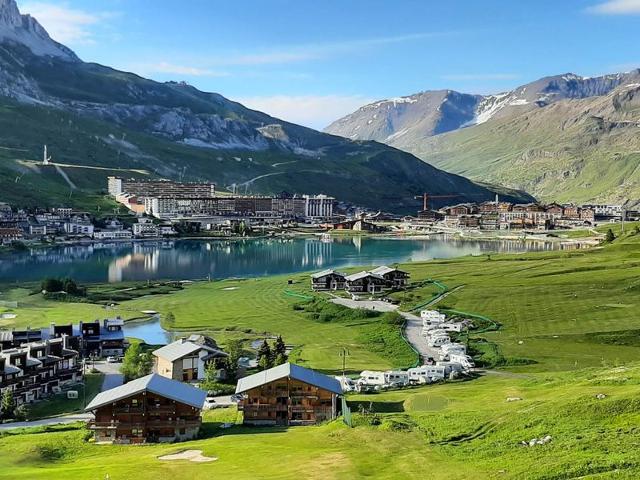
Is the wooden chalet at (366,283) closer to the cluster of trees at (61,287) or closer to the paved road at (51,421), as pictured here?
the cluster of trees at (61,287)

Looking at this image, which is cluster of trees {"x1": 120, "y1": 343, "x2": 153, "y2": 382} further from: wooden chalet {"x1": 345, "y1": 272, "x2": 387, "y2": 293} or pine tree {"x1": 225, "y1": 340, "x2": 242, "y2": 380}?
wooden chalet {"x1": 345, "y1": 272, "x2": 387, "y2": 293}

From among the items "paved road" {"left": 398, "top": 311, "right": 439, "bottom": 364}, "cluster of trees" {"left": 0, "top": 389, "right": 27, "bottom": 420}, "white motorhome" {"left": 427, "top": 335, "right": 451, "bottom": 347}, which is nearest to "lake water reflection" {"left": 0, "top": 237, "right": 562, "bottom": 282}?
"paved road" {"left": 398, "top": 311, "right": 439, "bottom": 364}

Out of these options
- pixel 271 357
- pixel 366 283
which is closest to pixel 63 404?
pixel 271 357

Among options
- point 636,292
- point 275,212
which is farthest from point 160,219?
point 636,292

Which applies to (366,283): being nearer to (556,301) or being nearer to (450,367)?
Result: (556,301)

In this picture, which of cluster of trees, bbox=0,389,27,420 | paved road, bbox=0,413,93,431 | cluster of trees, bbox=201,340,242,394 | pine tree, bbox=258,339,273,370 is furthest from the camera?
pine tree, bbox=258,339,273,370

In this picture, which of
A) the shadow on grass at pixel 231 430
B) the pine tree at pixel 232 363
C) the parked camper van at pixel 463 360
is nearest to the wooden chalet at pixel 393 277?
the parked camper van at pixel 463 360

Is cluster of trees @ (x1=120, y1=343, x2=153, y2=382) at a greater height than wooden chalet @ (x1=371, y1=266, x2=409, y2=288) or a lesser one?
lesser

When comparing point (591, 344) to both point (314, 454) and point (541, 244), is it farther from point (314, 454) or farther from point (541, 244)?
point (541, 244)
